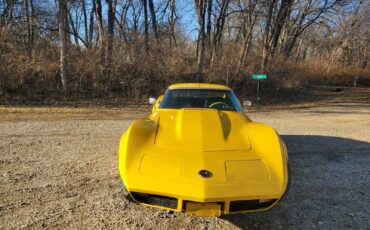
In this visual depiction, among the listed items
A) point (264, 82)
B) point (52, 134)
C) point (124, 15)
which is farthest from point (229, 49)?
point (52, 134)

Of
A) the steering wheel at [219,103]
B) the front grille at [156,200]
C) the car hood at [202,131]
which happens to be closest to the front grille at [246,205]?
the front grille at [156,200]

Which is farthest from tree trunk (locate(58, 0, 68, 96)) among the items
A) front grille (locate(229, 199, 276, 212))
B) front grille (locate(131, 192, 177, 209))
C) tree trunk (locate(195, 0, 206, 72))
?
front grille (locate(229, 199, 276, 212))

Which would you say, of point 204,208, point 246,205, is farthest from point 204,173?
point 246,205

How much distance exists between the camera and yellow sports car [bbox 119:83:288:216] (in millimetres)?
2736

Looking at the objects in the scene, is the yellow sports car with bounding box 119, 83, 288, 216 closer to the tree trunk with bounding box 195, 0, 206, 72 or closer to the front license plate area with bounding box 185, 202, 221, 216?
the front license plate area with bounding box 185, 202, 221, 216

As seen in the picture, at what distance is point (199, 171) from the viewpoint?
9.59 feet

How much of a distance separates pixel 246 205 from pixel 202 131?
1121 millimetres

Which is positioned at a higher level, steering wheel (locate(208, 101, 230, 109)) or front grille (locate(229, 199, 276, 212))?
steering wheel (locate(208, 101, 230, 109))

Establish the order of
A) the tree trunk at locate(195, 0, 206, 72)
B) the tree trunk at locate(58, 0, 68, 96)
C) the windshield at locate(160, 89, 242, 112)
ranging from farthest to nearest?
1. the tree trunk at locate(195, 0, 206, 72)
2. the tree trunk at locate(58, 0, 68, 96)
3. the windshield at locate(160, 89, 242, 112)

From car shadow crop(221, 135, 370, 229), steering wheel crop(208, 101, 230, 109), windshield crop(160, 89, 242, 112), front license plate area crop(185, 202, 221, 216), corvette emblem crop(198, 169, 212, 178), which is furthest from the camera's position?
steering wheel crop(208, 101, 230, 109)

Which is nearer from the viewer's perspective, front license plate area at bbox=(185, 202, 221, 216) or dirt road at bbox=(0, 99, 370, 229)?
front license plate area at bbox=(185, 202, 221, 216)

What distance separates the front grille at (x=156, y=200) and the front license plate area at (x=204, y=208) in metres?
0.15

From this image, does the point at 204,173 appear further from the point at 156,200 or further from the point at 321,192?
the point at 321,192

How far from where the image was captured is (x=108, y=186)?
13.8ft
